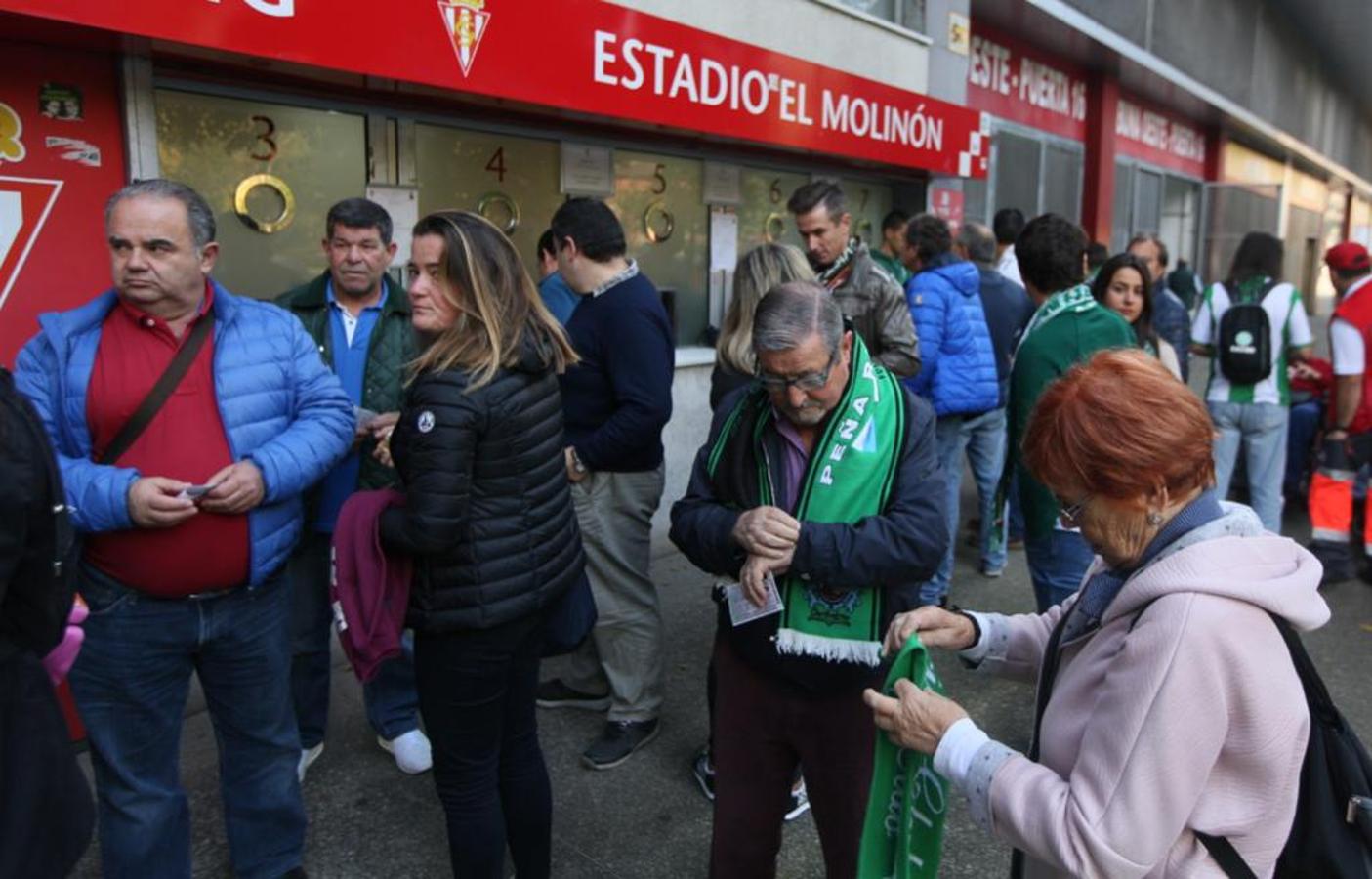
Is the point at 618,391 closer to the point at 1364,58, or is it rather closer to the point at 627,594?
the point at 627,594

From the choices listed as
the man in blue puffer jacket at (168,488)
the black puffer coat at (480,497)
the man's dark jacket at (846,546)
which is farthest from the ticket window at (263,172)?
the man's dark jacket at (846,546)

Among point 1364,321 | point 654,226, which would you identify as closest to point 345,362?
point 654,226

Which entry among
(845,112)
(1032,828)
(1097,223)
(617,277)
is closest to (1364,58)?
(1097,223)

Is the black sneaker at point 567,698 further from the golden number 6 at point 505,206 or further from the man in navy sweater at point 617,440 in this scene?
the golden number 6 at point 505,206

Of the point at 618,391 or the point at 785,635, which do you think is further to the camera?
the point at 618,391

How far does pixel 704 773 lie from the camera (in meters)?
3.39

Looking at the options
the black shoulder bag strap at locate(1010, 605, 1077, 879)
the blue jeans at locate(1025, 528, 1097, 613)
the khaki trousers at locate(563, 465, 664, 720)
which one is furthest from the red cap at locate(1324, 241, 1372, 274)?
the black shoulder bag strap at locate(1010, 605, 1077, 879)

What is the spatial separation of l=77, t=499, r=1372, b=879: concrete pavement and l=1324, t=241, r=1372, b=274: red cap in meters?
2.18

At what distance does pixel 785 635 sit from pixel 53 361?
184 cm

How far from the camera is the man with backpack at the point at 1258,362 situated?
545cm

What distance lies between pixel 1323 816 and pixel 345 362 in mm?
2922

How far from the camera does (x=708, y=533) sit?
225 cm

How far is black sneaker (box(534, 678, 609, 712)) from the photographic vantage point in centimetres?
397

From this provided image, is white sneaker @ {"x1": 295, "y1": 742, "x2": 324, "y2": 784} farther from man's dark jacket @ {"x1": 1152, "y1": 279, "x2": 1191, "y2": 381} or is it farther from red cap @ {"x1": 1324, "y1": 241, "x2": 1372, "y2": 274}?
man's dark jacket @ {"x1": 1152, "y1": 279, "x2": 1191, "y2": 381}
